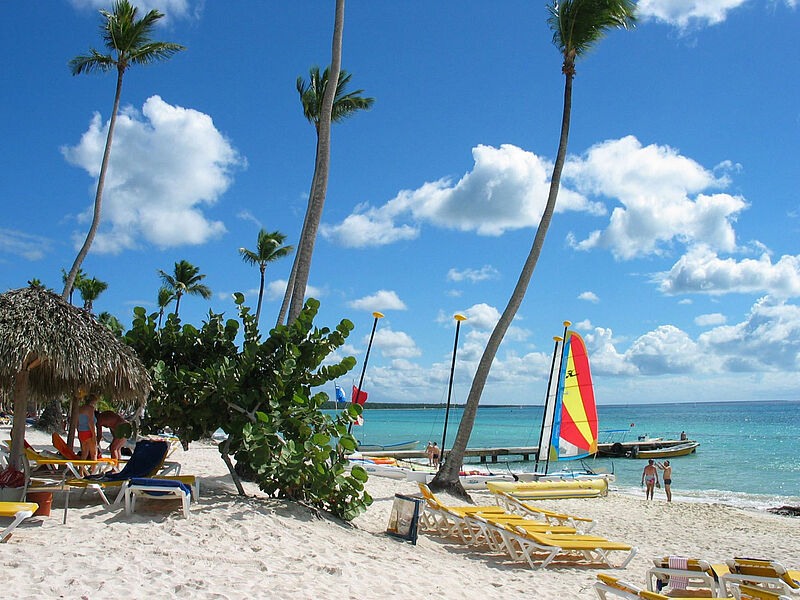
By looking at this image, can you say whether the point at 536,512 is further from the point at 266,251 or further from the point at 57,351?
the point at 266,251

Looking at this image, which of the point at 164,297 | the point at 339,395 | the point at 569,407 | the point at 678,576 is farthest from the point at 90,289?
the point at 678,576

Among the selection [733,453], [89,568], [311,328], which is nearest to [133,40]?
[311,328]

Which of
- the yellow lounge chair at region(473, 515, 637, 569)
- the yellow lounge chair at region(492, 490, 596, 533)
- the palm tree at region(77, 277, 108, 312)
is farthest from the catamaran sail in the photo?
the palm tree at region(77, 277, 108, 312)

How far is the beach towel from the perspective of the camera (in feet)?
21.5

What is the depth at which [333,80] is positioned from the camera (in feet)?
40.2

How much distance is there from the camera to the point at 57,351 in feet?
23.8

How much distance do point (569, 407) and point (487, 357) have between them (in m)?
8.94

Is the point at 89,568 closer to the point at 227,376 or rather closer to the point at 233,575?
the point at 233,575

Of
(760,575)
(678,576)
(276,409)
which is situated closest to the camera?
(760,575)

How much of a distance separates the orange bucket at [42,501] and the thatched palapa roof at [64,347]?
1.36m

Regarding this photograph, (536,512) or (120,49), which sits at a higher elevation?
(120,49)

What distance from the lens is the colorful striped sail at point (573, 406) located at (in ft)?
71.1

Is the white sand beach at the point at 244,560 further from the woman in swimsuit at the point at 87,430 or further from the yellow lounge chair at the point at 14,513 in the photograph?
the woman in swimsuit at the point at 87,430

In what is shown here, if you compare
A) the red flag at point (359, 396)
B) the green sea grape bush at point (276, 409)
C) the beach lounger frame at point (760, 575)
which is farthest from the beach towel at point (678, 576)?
the red flag at point (359, 396)
